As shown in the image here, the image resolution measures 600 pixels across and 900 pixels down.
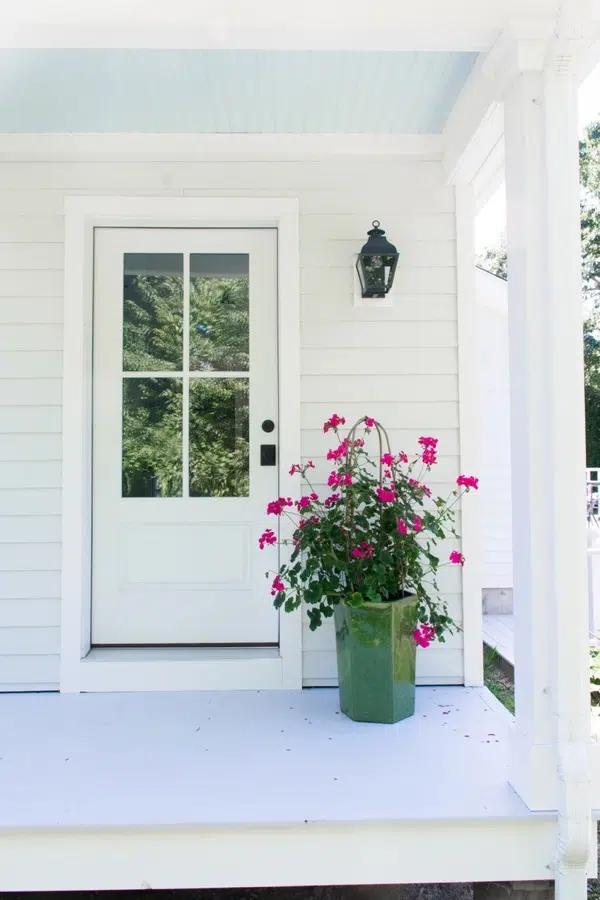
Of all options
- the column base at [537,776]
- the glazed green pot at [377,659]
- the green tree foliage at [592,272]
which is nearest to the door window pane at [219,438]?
the glazed green pot at [377,659]

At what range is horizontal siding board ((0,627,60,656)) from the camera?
2646 mm

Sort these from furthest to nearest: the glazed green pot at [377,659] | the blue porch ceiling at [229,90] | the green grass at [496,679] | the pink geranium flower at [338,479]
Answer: the green grass at [496,679], the pink geranium flower at [338,479], the glazed green pot at [377,659], the blue porch ceiling at [229,90]

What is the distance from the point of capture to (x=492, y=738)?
2.14 m

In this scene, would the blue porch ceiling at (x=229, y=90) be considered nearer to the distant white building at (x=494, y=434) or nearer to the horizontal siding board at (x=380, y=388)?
the horizontal siding board at (x=380, y=388)

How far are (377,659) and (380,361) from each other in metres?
1.20

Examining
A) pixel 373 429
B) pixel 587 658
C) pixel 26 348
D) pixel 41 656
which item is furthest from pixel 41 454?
pixel 587 658

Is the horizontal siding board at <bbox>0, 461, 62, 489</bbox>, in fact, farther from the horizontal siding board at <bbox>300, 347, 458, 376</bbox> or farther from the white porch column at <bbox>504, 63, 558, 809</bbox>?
the white porch column at <bbox>504, 63, 558, 809</bbox>

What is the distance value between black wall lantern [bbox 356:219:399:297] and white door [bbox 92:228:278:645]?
0.41 metres

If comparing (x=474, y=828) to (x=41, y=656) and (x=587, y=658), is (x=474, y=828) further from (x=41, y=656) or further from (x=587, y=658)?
(x=41, y=656)

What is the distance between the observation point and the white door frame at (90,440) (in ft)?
8.57

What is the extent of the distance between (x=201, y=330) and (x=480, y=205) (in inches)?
57.8

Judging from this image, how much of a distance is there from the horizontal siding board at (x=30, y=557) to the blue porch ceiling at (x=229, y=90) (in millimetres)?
1688

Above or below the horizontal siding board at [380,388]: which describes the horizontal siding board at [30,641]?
below

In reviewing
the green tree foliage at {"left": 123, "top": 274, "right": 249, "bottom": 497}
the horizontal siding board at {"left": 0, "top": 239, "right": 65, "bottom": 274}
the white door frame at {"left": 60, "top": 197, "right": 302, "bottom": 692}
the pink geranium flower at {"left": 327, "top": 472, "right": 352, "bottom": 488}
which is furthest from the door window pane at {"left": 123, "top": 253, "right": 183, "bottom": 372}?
the pink geranium flower at {"left": 327, "top": 472, "right": 352, "bottom": 488}
